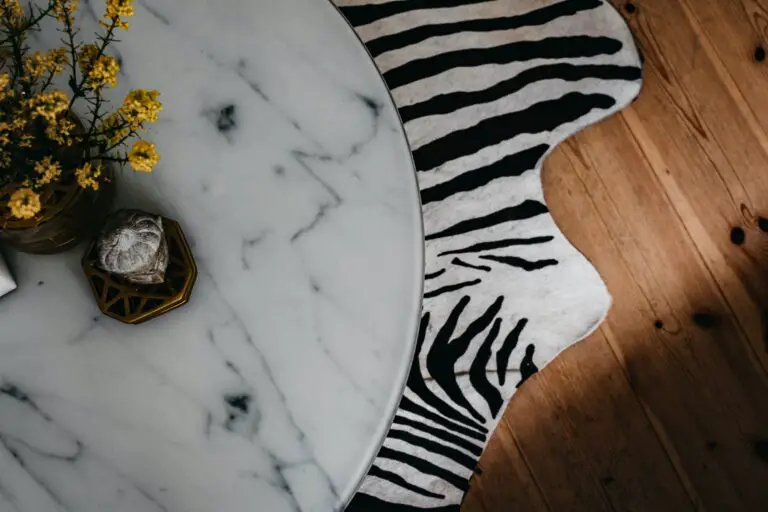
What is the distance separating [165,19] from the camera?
77cm

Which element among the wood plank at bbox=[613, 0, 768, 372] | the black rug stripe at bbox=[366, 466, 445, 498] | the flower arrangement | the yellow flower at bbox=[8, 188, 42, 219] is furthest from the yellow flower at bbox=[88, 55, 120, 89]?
the wood plank at bbox=[613, 0, 768, 372]

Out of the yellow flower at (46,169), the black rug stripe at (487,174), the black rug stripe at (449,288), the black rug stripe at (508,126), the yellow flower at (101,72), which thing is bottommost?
the black rug stripe at (449,288)

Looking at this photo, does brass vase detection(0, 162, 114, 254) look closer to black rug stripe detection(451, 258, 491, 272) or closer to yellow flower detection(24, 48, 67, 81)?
yellow flower detection(24, 48, 67, 81)

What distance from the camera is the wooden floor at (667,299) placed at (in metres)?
1.23

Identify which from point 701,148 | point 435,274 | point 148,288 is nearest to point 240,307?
point 148,288

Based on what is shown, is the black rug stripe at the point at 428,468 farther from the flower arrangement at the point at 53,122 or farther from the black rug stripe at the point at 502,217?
the flower arrangement at the point at 53,122

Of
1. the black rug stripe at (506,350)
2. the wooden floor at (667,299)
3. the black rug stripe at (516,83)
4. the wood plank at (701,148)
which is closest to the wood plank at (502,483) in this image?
the wooden floor at (667,299)

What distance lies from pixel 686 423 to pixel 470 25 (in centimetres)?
88

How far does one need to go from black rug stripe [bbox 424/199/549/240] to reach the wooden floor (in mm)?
59

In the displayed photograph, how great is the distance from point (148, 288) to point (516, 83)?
859mm

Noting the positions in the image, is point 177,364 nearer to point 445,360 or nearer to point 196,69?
point 196,69

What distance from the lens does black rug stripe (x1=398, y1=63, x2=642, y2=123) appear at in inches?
50.0

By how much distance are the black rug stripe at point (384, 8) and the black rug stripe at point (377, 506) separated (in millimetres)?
905

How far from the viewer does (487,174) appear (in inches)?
49.9
